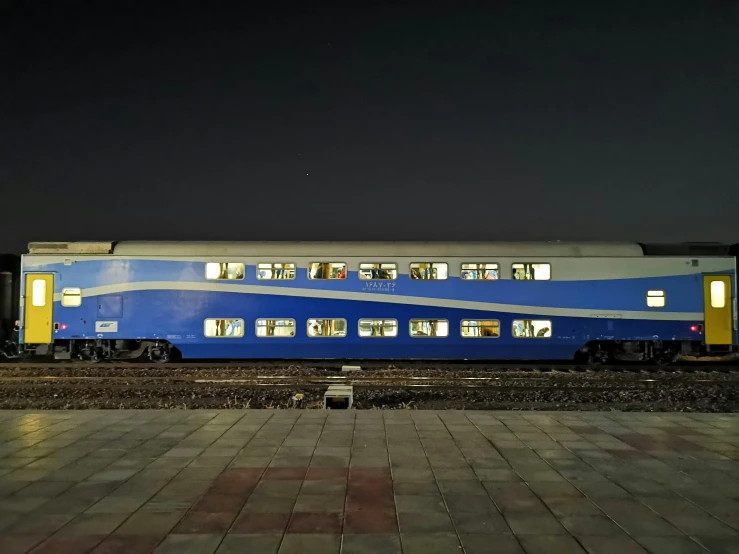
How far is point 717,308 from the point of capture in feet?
54.5

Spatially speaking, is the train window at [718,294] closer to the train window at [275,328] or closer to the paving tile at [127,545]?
the train window at [275,328]

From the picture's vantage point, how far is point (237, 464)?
6484 mm

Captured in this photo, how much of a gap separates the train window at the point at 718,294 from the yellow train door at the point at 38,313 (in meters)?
20.3

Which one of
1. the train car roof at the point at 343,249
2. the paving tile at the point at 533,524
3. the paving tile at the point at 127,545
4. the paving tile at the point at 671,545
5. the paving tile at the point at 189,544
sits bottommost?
the paving tile at the point at 671,545

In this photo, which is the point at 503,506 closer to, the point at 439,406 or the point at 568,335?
the point at 439,406

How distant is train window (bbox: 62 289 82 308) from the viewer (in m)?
16.6

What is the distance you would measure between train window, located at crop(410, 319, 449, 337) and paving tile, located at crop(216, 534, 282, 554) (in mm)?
12104

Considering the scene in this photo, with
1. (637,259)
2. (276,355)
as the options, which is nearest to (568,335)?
(637,259)

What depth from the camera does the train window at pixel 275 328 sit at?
1650 centimetres

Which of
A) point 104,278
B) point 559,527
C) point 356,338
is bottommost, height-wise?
point 559,527

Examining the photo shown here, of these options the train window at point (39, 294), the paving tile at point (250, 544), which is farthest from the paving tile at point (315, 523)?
the train window at point (39, 294)

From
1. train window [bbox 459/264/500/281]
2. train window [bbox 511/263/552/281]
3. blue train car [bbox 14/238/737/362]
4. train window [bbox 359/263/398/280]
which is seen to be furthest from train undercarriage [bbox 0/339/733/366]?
train window [bbox 359/263/398/280]

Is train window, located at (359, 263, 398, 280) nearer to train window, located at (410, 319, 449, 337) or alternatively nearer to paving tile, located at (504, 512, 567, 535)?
train window, located at (410, 319, 449, 337)

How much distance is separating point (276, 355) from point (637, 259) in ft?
37.8
